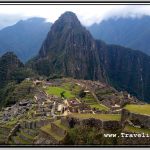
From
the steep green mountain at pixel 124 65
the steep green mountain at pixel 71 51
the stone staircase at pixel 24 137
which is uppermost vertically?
the stone staircase at pixel 24 137

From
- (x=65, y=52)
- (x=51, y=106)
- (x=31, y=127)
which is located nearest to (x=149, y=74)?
(x=65, y=52)

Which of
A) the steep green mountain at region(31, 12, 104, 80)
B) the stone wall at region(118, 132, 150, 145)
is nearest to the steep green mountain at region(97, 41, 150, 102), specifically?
the steep green mountain at region(31, 12, 104, 80)

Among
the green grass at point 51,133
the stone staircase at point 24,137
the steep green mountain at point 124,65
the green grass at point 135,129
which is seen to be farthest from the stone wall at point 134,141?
the steep green mountain at point 124,65

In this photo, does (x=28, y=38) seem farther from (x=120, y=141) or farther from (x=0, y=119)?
(x=120, y=141)

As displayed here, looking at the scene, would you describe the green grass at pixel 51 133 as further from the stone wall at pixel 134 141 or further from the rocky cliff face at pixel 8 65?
the rocky cliff face at pixel 8 65

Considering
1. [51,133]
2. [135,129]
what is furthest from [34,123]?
[135,129]

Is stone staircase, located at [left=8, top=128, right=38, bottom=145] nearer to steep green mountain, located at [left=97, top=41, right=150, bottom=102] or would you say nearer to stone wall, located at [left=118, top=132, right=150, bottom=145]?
→ stone wall, located at [left=118, top=132, right=150, bottom=145]
